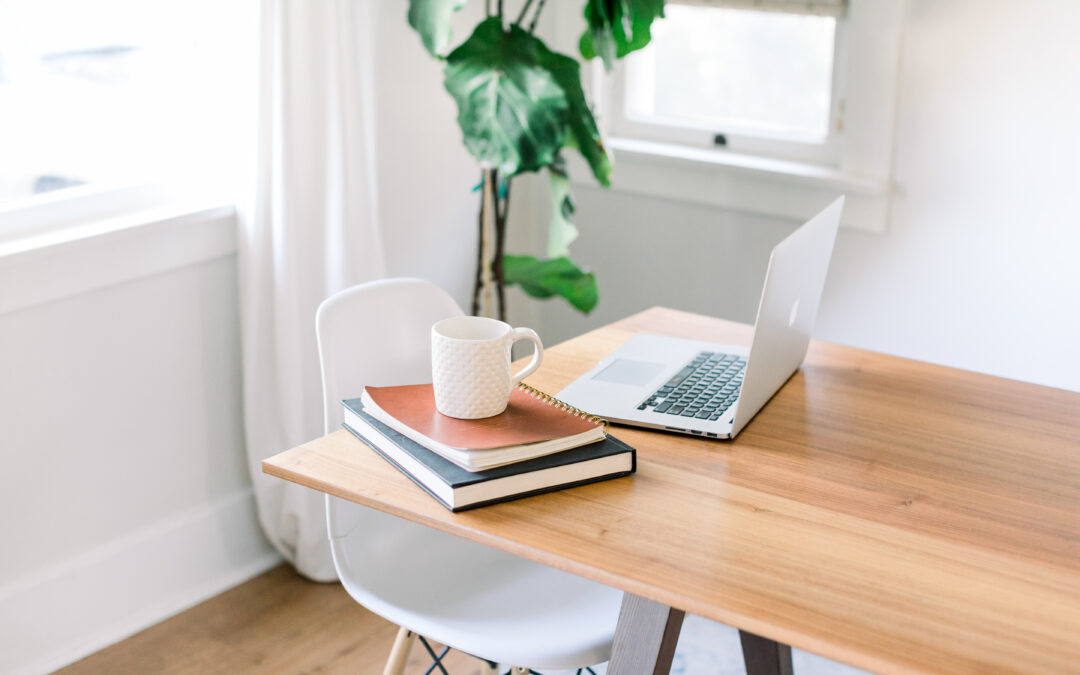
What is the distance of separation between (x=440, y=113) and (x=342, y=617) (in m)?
1.24

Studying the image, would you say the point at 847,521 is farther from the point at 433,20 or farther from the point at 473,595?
the point at 433,20

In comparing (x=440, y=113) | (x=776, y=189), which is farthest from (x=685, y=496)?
(x=440, y=113)

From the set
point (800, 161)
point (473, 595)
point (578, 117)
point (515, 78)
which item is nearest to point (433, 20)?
point (515, 78)

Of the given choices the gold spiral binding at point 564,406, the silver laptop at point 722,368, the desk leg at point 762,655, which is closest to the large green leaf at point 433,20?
the silver laptop at point 722,368

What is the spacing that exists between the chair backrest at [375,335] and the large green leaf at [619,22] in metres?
0.74

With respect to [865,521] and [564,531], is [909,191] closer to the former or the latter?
[865,521]

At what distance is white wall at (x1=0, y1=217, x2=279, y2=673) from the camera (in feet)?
6.83

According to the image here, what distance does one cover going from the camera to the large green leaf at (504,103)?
2.12 metres

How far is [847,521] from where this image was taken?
117 centimetres

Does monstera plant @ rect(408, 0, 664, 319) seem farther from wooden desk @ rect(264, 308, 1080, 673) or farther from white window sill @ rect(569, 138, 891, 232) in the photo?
wooden desk @ rect(264, 308, 1080, 673)

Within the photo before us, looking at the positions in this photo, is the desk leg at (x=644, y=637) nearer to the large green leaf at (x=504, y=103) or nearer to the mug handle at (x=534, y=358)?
the mug handle at (x=534, y=358)

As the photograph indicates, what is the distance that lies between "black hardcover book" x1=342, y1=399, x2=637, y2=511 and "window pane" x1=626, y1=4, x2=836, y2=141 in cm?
159

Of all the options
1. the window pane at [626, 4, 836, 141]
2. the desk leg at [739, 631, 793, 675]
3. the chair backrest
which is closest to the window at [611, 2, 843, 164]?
the window pane at [626, 4, 836, 141]

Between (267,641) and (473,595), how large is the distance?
953 millimetres
